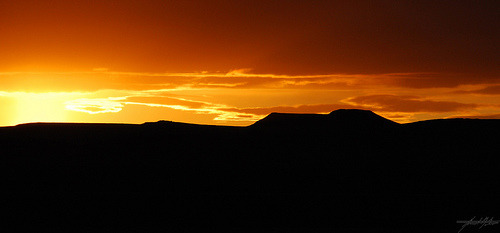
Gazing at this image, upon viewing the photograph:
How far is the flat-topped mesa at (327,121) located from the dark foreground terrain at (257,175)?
231 millimetres

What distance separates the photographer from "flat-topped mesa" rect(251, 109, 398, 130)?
7419 cm

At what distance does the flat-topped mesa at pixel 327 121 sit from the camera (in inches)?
2921

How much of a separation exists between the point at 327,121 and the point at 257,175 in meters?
31.7

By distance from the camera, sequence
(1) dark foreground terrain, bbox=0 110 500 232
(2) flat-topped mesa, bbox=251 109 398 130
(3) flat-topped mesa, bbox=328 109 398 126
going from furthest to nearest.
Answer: (3) flat-topped mesa, bbox=328 109 398 126 → (2) flat-topped mesa, bbox=251 109 398 130 → (1) dark foreground terrain, bbox=0 110 500 232

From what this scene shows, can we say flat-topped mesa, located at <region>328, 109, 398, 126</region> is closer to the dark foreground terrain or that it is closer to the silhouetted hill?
the silhouetted hill

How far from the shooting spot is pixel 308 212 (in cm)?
3198

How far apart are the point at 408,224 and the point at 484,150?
34678 millimetres

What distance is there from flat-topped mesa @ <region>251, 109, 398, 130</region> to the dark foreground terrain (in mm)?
231

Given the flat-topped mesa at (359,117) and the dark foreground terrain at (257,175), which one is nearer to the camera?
the dark foreground terrain at (257,175)

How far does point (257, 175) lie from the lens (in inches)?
1800

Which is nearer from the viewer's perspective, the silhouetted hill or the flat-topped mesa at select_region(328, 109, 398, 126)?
the silhouetted hill

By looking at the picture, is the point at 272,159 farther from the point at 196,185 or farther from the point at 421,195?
the point at 421,195

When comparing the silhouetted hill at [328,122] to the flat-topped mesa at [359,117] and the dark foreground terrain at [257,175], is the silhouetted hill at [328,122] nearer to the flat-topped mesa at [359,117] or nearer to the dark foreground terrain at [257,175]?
the flat-topped mesa at [359,117]

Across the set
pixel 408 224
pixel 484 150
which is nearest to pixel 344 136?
pixel 484 150
